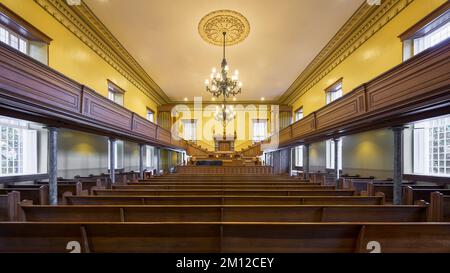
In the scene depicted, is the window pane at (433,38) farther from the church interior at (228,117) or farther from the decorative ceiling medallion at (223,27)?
the decorative ceiling medallion at (223,27)

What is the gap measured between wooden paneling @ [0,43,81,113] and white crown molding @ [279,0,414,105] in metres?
7.69

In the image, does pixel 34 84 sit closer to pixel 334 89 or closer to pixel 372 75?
pixel 372 75

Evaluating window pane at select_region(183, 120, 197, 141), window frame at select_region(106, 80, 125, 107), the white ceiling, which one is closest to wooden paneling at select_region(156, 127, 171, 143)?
window frame at select_region(106, 80, 125, 107)

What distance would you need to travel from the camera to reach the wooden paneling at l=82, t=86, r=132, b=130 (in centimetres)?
505

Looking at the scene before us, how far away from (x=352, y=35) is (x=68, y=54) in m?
8.85

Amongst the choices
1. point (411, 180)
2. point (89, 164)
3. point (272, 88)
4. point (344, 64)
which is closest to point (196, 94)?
point (272, 88)

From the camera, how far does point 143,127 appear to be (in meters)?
8.56

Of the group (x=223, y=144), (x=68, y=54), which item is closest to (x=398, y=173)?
(x=68, y=54)

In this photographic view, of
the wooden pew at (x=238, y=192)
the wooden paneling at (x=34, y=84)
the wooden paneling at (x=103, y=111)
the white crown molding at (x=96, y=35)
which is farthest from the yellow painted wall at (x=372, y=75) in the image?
the white crown molding at (x=96, y=35)

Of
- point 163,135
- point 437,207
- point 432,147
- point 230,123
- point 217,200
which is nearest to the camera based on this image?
point 437,207

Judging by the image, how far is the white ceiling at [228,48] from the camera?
21.4ft

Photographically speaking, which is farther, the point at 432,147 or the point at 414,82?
the point at 432,147

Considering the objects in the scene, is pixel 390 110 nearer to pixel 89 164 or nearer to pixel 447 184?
pixel 447 184

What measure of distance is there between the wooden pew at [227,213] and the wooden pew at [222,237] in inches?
25.1
